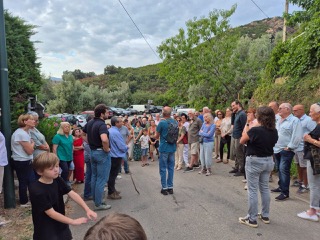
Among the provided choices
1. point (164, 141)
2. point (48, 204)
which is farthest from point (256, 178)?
point (48, 204)

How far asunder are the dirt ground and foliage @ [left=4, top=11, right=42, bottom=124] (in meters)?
2.33

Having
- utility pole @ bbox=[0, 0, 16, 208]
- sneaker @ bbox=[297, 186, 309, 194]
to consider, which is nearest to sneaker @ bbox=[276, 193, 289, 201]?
sneaker @ bbox=[297, 186, 309, 194]

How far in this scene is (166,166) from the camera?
5938 mm

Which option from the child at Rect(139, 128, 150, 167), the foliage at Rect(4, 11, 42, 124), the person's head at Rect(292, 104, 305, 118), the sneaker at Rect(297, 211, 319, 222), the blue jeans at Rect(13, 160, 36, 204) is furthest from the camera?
the child at Rect(139, 128, 150, 167)

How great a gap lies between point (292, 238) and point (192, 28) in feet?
49.7

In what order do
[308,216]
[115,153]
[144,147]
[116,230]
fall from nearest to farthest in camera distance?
[116,230], [308,216], [115,153], [144,147]

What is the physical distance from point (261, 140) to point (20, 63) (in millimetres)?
5839

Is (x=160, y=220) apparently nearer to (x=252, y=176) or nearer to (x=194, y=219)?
(x=194, y=219)

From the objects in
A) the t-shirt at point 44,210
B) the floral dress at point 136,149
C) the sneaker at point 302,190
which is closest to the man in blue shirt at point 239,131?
the sneaker at point 302,190

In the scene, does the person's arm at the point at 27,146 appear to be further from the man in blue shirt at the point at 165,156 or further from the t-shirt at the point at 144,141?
the t-shirt at the point at 144,141

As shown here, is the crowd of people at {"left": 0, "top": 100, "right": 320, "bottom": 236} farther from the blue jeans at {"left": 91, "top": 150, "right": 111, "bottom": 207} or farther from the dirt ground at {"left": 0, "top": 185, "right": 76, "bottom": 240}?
the dirt ground at {"left": 0, "top": 185, "right": 76, "bottom": 240}

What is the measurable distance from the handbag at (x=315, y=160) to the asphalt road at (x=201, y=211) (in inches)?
33.9

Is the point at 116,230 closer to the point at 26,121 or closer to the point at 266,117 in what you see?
the point at 266,117

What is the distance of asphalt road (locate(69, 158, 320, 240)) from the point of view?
398 centimetres
